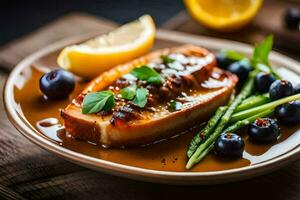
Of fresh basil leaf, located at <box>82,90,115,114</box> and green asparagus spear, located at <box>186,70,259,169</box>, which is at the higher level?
fresh basil leaf, located at <box>82,90,115,114</box>

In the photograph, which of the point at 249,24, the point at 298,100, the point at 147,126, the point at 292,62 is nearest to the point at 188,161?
the point at 147,126

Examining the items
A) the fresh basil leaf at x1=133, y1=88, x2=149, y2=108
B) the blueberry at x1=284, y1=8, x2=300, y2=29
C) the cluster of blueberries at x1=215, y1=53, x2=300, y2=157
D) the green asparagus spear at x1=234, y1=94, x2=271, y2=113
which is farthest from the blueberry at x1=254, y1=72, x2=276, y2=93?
the blueberry at x1=284, y1=8, x2=300, y2=29

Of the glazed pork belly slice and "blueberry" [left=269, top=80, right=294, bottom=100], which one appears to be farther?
"blueberry" [left=269, top=80, right=294, bottom=100]

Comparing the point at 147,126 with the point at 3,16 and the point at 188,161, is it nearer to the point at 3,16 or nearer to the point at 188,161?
the point at 188,161

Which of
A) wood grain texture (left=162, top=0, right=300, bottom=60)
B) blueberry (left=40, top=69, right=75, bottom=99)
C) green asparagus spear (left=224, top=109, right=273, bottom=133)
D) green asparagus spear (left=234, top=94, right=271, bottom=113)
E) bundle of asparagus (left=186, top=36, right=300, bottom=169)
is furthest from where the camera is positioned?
wood grain texture (left=162, top=0, right=300, bottom=60)

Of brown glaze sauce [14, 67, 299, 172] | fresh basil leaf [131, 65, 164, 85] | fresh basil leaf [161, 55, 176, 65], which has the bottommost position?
brown glaze sauce [14, 67, 299, 172]

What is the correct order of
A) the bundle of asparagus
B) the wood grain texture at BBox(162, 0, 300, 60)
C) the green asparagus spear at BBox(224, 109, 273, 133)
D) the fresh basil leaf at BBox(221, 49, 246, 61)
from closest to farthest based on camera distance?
the bundle of asparagus, the green asparagus spear at BBox(224, 109, 273, 133), the fresh basil leaf at BBox(221, 49, 246, 61), the wood grain texture at BBox(162, 0, 300, 60)

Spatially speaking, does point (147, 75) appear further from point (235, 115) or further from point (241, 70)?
point (241, 70)

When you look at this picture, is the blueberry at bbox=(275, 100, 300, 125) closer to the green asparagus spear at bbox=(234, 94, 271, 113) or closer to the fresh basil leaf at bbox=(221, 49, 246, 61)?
the green asparagus spear at bbox=(234, 94, 271, 113)
